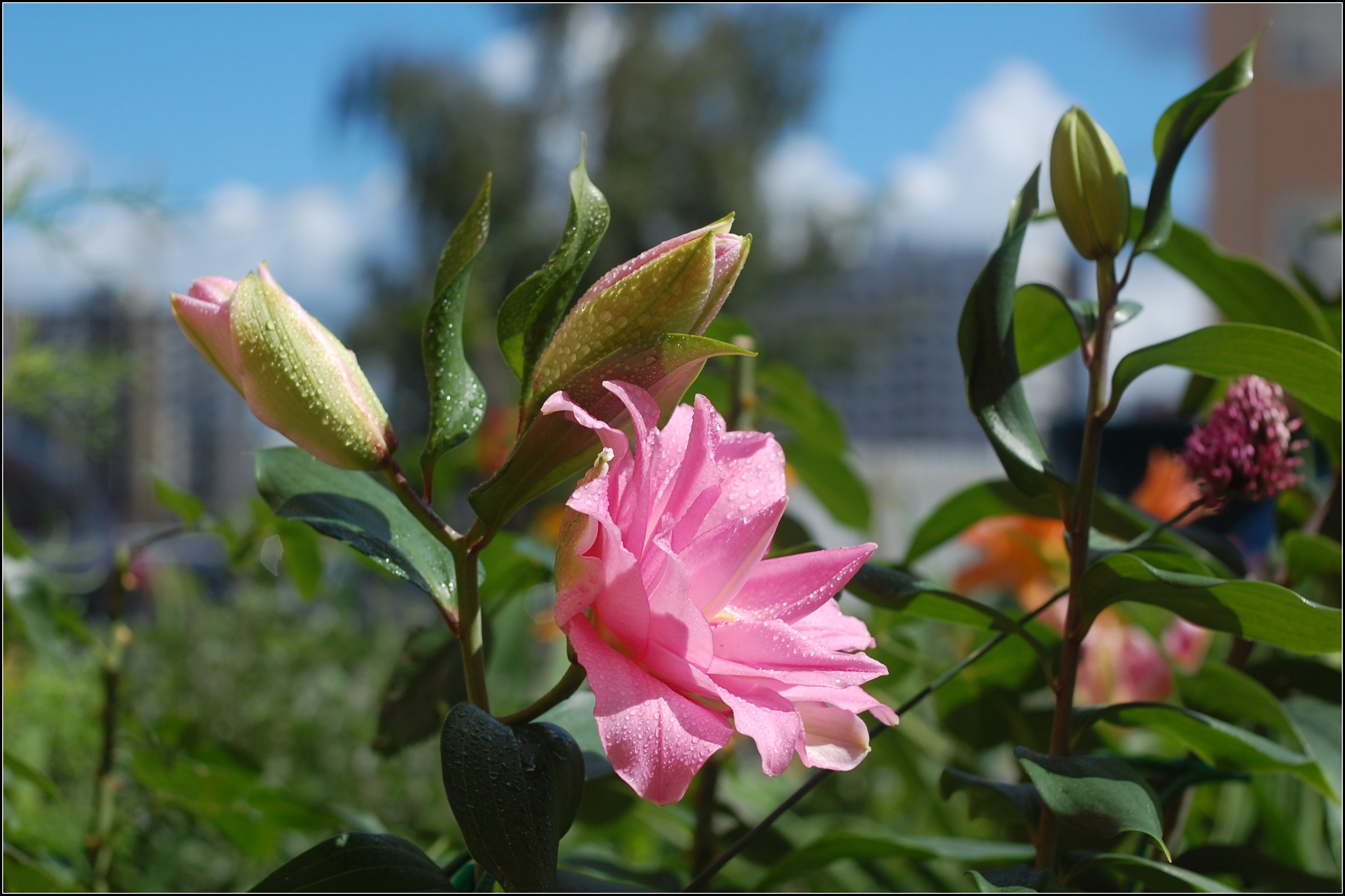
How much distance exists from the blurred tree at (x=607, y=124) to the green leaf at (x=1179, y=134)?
22.5 feet

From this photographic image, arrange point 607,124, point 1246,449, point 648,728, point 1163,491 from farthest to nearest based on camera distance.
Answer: point 607,124, point 1163,491, point 1246,449, point 648,728

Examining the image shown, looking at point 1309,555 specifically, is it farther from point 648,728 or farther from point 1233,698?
point 648,728

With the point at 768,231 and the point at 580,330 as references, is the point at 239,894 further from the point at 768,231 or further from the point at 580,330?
the point at 768,231

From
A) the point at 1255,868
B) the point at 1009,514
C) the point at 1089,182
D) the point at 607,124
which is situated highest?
the point at 607,124

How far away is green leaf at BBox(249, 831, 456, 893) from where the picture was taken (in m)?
0.22

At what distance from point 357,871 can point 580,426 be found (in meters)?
0.11

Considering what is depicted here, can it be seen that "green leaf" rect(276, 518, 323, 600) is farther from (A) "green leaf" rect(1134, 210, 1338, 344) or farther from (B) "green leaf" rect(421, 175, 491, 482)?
(A) "green leaf" rect(1134, 210, 1338, 344)

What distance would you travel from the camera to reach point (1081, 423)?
3.43 feet

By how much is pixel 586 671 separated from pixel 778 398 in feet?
1.06

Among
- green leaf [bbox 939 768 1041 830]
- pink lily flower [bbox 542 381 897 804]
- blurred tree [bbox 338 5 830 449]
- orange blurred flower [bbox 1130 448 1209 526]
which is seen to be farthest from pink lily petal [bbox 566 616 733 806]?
blurred tree [bbox 338 5 830 449]

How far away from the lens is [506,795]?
0.19 m

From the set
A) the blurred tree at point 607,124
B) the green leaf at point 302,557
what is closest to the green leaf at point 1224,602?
the green leaf at point 302,557

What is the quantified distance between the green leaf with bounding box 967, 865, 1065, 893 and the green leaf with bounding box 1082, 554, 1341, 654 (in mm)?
65

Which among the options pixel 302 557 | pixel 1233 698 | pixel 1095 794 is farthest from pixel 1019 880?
pixel 302 557
